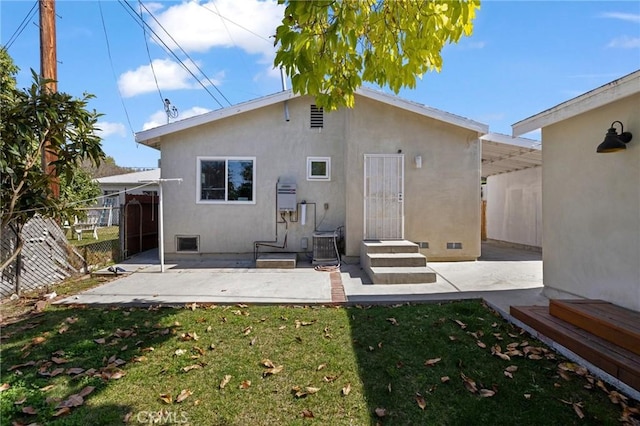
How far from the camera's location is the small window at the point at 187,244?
8844 mm

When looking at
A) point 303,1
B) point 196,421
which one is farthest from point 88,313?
point 303,1

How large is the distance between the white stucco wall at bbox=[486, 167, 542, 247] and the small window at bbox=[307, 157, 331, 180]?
688cm

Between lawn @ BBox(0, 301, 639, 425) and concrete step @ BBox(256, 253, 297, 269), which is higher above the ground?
concrete step @ BBox(256, 253, 297, 269)

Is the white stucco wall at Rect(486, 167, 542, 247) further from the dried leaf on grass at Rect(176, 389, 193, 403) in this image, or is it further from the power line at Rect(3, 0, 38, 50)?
the power line at Rect(3, 0, 38, 50)

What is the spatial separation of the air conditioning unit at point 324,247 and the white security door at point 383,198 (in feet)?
2.88

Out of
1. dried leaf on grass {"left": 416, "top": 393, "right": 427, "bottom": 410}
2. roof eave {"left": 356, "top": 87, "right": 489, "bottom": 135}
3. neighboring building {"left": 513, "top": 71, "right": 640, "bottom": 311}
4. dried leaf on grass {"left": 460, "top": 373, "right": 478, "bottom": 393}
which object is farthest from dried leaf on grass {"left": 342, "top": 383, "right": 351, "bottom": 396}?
roof eave {"left": 356, "top": 87, "right": 489, "bottom": 135}

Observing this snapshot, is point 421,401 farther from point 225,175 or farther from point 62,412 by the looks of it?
point 225,175

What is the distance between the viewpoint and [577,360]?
3.14m

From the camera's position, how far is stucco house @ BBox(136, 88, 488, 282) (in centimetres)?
838

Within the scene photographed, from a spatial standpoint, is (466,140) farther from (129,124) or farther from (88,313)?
(129,124)

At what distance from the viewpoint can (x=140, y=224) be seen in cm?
975

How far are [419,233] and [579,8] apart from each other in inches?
205

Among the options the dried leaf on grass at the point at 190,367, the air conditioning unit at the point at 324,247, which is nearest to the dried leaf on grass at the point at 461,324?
the dried leaf on grass at the point at 190,367

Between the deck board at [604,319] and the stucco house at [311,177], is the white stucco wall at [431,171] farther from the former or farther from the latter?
the deck board at [604,319]
